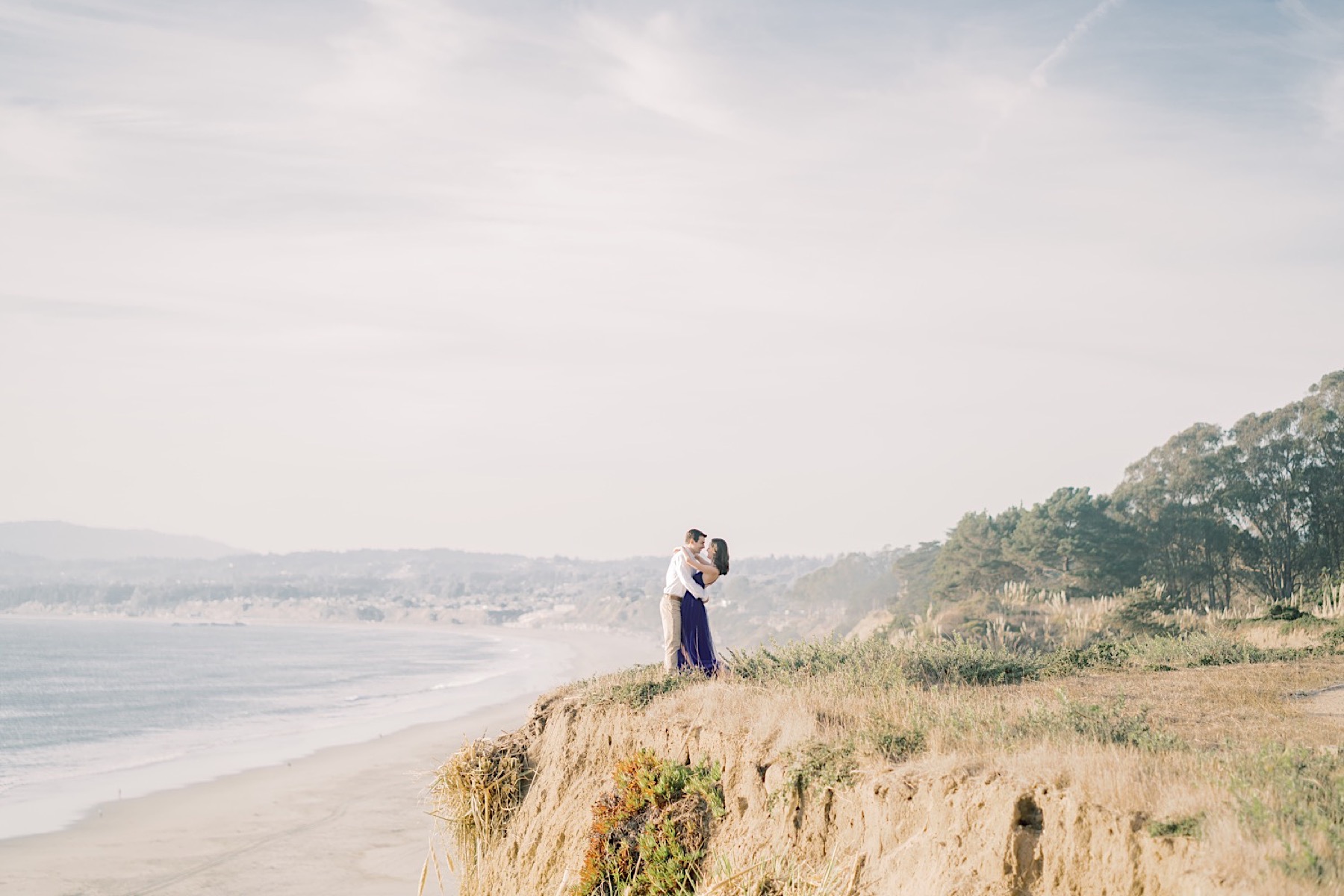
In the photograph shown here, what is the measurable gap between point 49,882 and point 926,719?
23.6m

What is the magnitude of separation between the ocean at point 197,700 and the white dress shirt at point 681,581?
25196mm

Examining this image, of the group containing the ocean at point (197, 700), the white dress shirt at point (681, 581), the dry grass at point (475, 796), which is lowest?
the ocean at point (197, 700)

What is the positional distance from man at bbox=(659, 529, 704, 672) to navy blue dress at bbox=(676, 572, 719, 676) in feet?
0.19

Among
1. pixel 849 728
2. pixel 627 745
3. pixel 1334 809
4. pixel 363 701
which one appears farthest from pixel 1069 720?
pixel 363 701

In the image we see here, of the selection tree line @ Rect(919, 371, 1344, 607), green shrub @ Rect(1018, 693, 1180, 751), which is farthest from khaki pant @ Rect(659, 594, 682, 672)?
tree line @ Rect(919, 371, 1344, 607)

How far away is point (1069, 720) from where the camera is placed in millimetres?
7941

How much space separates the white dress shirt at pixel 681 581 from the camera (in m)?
12.9

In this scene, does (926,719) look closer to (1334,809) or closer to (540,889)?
(1334,809)

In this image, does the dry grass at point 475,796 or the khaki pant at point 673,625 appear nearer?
the dry grass at point 475,796

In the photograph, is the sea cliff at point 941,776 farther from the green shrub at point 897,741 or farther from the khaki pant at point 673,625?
the khaki pant at point 673,625

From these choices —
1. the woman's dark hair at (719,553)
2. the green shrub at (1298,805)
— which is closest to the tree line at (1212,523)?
→ the woman's dark hair at (719,553)

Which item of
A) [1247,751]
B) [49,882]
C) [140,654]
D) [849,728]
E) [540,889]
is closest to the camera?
[1247,751]

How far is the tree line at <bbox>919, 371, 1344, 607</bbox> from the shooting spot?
3828 cm

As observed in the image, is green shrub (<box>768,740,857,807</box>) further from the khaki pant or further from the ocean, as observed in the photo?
the ocean
